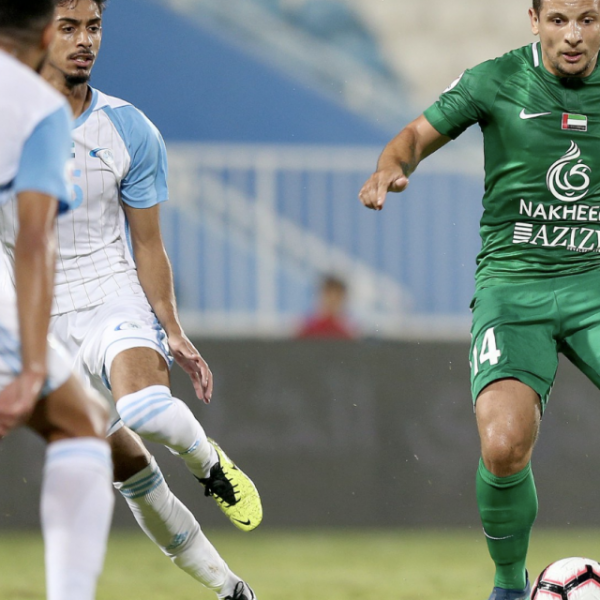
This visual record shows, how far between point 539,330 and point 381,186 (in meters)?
0.82

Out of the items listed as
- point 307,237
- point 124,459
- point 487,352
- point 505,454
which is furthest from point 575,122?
point 307,237

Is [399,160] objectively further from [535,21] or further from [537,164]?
[535,21]

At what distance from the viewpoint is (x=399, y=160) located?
14.5 feet

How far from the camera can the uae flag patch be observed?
4.48 m

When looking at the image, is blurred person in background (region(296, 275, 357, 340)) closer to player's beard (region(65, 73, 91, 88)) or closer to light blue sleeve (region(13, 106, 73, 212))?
player's beard (region(65, 73, 91, 88))

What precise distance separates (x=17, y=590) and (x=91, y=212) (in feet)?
6.88

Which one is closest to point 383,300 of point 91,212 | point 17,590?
point 17,590

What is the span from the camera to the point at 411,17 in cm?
1323

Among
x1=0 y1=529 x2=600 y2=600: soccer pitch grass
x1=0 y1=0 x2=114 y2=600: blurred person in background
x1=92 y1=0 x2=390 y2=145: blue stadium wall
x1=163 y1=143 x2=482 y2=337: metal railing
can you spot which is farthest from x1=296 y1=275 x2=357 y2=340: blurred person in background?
x1=0 y1=0 x2=114 y2=600: blurred person in background

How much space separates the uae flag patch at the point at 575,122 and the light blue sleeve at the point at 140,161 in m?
1.56

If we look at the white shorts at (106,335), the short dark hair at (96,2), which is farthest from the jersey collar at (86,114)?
the white shorts at (106,335)

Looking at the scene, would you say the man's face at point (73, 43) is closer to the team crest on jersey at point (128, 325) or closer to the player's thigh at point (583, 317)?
the team crest on jersey at point (128, 325)

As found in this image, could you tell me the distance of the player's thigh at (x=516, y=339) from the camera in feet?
14.2

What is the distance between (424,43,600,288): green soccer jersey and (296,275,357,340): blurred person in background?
183 inches
